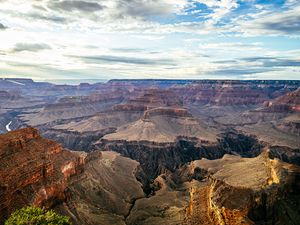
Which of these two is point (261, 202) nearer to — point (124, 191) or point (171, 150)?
point (124, 191)

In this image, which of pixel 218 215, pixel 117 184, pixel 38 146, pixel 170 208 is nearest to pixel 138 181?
pixel 117 184

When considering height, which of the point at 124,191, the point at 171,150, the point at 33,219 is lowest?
the point at 171,150

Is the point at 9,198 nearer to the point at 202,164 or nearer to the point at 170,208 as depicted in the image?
the point at 170,208

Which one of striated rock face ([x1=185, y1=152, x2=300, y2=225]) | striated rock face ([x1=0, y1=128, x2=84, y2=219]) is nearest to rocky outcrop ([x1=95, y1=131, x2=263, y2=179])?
striated rock face ([x1=0, y1=128, x2=84, y2=219])

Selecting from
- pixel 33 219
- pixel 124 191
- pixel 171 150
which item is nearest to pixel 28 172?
pixel 33 219

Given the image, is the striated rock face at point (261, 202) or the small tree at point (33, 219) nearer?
the small tree at point (33, 219)

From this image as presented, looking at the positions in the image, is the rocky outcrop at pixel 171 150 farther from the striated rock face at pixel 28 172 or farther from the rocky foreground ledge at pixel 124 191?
the striated rock face at pixel 28 172

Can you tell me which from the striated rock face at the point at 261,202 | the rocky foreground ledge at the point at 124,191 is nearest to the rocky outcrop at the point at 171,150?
the rocky foreground ledge at the point at 124,191
